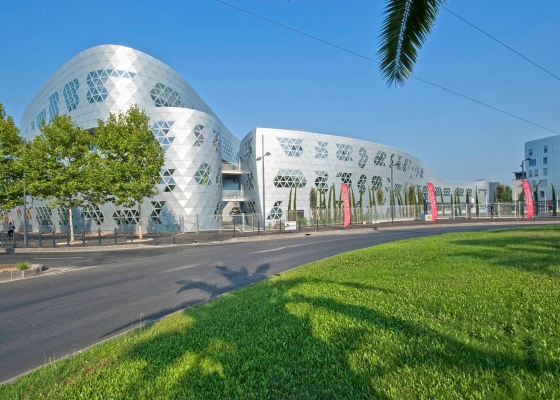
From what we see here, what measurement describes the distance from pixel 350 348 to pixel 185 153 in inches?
1547

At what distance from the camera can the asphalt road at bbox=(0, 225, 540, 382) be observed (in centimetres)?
571

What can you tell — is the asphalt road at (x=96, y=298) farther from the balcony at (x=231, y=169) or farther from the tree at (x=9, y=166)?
the balcony at (x=231, y=169)

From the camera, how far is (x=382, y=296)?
543cm

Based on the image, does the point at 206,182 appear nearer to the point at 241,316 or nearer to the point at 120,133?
the point at 120,133

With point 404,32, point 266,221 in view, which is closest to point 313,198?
point 266,221

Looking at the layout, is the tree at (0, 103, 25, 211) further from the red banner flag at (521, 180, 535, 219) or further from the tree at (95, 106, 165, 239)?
the red banner flag at (521, 180, 535, 219)

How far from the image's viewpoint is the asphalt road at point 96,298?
5715 mm

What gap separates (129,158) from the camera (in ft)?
91.8

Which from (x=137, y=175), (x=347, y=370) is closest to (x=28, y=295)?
(x=347, y=370)

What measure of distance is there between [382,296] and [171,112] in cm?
4023

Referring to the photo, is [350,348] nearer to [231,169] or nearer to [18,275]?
[18,275]

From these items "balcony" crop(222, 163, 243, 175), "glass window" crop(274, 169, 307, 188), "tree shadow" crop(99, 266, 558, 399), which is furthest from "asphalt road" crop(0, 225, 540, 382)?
"balcony" crop(222, 163, 243, 175)

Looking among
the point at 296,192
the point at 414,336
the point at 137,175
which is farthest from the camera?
the point at 296,192

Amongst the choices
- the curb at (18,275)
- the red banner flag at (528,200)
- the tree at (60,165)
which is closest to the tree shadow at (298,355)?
the curb at (18,275)
